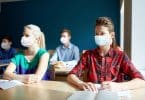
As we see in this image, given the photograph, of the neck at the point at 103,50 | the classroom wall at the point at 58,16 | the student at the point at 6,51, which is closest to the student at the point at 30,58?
the neck at the point at 103,50

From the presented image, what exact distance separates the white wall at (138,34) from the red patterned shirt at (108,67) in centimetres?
50

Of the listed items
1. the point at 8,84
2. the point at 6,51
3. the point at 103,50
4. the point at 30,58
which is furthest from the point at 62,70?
the point at 6,51

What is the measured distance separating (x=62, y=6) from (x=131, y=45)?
4.50 meters

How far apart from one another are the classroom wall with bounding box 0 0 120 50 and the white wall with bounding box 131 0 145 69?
3.53 m

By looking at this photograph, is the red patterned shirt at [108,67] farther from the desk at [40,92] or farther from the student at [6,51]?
the student at [6,51]

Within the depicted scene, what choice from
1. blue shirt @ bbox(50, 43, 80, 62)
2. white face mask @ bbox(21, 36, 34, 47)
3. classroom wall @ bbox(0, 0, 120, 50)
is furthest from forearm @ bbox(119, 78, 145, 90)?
classroom wall @ bbox(0, 0, 120, 50)

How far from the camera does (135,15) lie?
2594mm

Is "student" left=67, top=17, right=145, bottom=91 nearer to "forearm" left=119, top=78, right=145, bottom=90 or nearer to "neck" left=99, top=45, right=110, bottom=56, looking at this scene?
"neck" left=99, top=45, right=110, bottom=56

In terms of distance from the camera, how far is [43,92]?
177cm

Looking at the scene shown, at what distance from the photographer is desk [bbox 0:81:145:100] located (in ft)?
5.33

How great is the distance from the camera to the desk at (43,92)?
163cm

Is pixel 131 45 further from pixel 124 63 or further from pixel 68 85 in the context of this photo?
pixel 68 85

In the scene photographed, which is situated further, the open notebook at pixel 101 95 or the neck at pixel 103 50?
the neck at pixel 103 50

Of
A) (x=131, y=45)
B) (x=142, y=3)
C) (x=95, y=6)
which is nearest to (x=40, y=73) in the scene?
(x=131, y=45)
